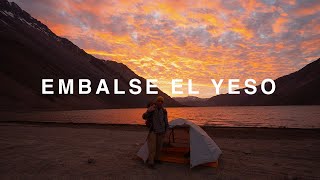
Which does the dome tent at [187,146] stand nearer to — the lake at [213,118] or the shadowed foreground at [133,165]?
the shadowed foreground at [133,165]

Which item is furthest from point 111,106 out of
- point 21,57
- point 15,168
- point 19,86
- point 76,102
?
point 15,168

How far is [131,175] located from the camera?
9328 millimetres

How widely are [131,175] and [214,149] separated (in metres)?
3.62

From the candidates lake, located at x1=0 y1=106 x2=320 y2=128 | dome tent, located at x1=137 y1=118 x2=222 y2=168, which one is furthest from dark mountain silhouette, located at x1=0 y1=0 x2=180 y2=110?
dome tent, located at x1=137 y1=118 x2=222 y2=168

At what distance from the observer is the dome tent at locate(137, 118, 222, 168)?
10.3 m

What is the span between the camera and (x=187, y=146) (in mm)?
11773

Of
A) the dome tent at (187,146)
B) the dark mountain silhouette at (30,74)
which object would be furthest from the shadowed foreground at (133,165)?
the dark mountain silhouette at (30,74)

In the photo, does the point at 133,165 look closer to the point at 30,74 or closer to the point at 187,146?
the point at 187,146

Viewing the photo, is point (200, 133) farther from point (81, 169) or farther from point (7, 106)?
point (7, 106)

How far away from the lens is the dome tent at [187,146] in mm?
10268

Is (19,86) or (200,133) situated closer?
(200,133)

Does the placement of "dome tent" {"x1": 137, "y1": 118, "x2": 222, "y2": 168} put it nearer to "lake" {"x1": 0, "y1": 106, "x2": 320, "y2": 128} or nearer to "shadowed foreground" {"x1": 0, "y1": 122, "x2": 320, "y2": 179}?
"shadowed foreground" {"x1": 0, "y1": 122, "x2": 320, "y2": 179}

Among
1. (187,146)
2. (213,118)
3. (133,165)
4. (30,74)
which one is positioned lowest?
(213,118)

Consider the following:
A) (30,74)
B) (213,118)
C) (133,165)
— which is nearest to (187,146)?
(133,165)
